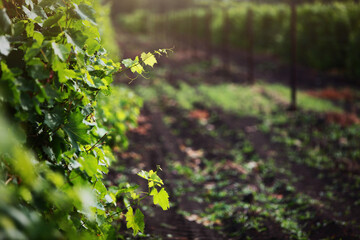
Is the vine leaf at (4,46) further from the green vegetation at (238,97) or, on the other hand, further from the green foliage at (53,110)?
the green vegetation at (238,97)

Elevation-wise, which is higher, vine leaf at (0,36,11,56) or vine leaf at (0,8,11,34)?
vine leaf at (0,8,11,34)

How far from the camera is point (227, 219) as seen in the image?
14.0ft

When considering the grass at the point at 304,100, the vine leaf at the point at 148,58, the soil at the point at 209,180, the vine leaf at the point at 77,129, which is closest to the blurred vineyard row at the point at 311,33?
the grass at the point at 304,100

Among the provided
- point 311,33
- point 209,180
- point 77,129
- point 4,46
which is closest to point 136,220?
point 77,129

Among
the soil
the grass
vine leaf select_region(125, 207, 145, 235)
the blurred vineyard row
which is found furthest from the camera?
the blurred vineyard row

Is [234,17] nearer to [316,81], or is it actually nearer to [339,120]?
[316,81]

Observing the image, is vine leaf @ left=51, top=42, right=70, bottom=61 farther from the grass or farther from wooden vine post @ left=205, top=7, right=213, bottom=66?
wooden vine post @ left=205, top=7, right=213, bottom=66

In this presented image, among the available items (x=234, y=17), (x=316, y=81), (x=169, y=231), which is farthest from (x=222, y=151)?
(x=234, y=17)

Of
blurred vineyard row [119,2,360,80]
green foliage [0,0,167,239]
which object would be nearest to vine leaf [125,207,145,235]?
green foliage [0,0,167,239]

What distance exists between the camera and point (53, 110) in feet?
5.17

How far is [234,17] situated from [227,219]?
26207 mm

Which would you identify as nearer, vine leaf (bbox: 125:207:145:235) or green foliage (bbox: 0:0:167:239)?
green foliage (bbox: 0:0:167:239)

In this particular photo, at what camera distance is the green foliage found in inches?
51.4

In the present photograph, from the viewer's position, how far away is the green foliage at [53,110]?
4.28 feet
